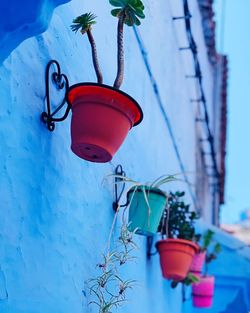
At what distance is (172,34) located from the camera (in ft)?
17.3

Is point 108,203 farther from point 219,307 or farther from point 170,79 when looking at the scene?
point 219,307

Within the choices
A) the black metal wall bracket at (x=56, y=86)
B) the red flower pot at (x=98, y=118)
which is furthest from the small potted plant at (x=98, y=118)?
the black metal wall bracket at (x=56, y=86)

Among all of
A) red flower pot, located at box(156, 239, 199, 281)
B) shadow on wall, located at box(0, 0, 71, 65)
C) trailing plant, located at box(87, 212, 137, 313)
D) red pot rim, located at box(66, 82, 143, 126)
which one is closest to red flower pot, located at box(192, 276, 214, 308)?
red flower pot, located at box(156, 239, 199, 281)

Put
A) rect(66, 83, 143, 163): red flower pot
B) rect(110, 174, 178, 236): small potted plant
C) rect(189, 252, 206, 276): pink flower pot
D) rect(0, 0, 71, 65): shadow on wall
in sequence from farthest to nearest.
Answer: rect(189, 252, 206, 276): pink flower pot → rect(110, 174, 178, 236): small potted plant → rect(66, 83, 143, 163): red flower pot → rect(0, 0, 71, 65): shadow on wall

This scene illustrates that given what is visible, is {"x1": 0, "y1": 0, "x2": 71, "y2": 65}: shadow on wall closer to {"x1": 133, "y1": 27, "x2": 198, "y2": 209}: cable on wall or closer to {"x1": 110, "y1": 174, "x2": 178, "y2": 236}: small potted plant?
{"x1": 110, "y1": 174, "x2": 178, "y2": 236}: small potted plant

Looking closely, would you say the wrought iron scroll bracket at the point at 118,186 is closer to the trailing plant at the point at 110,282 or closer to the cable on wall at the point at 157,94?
the trailing plant at the point at 110,282

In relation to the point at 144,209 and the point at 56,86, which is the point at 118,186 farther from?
the point at 56,86

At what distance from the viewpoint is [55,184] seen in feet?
7.66

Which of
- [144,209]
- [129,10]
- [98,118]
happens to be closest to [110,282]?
[144,209]

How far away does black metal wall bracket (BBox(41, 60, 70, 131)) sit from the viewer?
7.54 ft

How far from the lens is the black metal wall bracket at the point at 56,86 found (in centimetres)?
230

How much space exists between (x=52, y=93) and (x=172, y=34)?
3104mm

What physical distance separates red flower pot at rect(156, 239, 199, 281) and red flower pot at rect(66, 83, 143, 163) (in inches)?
63.4

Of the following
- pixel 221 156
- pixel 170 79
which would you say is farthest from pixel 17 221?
pixel 221 156
